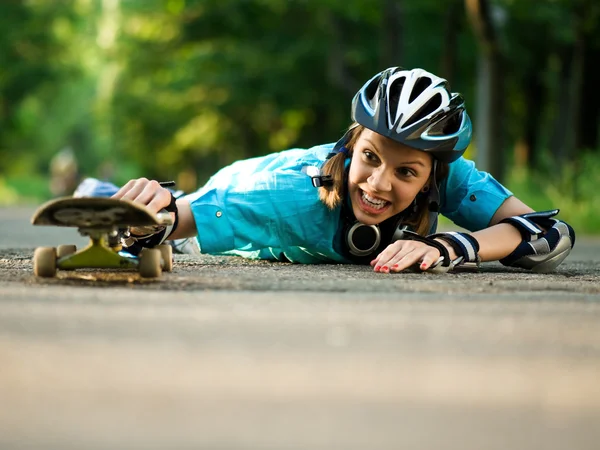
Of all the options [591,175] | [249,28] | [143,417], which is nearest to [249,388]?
[143,417]

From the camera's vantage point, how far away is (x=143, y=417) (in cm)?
207

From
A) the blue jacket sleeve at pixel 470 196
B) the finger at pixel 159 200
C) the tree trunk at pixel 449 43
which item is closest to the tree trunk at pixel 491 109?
the tree trunk at pixel 449 43

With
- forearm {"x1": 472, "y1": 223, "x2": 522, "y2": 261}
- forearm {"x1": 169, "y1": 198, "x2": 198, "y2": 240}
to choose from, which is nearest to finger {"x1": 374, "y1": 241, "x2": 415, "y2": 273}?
forearm {"x1": 472, "y1": 223, "x2": 522, "y2": 261}

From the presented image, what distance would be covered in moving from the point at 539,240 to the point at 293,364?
10.5ft

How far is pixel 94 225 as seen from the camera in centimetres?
429

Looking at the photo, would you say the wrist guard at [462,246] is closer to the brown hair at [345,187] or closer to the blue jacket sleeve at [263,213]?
the brown hair at [345,187]

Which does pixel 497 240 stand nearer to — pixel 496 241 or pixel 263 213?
pixel 496 241

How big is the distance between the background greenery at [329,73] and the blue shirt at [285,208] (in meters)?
8.16

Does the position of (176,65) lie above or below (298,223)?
Answer: above

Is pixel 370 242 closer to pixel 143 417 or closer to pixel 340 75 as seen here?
pixel 143 417

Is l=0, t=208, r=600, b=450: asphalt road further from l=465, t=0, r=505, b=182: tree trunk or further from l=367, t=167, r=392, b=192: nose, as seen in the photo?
l=465, t=0, r=505, b=182: tree trunk

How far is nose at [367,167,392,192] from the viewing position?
507 cm

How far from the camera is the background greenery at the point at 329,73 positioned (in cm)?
1559

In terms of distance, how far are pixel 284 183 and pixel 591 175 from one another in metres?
9.92
